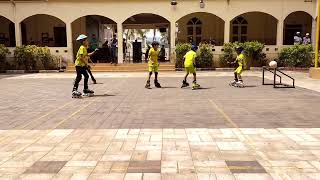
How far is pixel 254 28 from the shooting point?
25562 mm

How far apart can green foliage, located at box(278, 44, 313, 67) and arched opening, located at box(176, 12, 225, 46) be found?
16.4 ft

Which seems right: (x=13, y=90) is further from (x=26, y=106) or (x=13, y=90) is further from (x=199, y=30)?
(x=199, y=30)

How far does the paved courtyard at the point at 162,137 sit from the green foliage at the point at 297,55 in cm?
1056

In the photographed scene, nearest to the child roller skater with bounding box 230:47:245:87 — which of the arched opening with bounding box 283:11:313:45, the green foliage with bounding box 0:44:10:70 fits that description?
the arched opening with bounding box 283:11:313:45

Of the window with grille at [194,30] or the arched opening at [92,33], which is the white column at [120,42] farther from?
the window with grille at [194,30]

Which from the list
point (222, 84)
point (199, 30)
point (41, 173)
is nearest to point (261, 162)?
point (41, 173)

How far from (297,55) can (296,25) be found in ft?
15.1

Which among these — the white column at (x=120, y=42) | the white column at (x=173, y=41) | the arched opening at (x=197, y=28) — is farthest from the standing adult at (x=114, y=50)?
the arched opening at (x=197, y=28)

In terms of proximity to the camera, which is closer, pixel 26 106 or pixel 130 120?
pixel 130 120

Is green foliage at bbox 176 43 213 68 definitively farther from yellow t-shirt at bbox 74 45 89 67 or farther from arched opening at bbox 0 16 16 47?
arched opening at bbox 0 16 16 47

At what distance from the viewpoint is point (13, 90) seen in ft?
45.3

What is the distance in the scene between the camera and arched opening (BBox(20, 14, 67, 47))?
25656 millimetres

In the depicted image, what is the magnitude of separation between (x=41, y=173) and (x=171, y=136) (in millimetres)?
2463

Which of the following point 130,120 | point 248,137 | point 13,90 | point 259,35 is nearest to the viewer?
point 248,137
